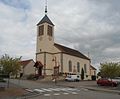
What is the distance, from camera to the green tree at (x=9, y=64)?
37091mm

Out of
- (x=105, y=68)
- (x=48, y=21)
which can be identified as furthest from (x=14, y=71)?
(x=48, y=21)

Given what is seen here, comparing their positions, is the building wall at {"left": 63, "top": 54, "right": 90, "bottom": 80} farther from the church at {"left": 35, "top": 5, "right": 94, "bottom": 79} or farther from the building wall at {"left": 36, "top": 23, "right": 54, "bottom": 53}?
the building wall at {"left": 36, "top": 23, "right": 54, "bottom": 53}

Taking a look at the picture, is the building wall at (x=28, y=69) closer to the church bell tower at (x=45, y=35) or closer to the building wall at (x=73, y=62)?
the building wall at (x=73, y=62)

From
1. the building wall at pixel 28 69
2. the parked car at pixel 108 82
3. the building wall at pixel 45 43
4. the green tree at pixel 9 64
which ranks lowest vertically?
the parked car at pixel 108 82

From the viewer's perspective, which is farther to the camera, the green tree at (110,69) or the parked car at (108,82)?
the green tree at (110,69)

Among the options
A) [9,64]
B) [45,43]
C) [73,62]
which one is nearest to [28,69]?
[73,62]

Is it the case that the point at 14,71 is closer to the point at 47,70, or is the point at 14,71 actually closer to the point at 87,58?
the point at 47,70

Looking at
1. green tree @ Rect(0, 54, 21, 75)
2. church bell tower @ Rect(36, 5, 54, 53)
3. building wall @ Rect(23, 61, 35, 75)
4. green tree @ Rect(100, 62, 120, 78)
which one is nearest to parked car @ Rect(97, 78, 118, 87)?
green tree @ Rect(100, 62, 120, 78)

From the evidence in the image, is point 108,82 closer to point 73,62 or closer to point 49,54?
point 49,54

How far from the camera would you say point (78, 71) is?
263 ft

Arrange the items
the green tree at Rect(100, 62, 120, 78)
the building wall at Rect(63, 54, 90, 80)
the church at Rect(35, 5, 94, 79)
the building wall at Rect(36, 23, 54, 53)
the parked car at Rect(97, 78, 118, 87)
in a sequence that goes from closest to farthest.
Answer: the parked car at Rect(97, 78, 118, 87) < the green tree at Rect(100, 62, 120, 78) < the church at Rect(35, 5, 94, 79) < the building wall at Rect(36, 23, 54, 53) < the building wall at Rect(63, 54, 90, 80)

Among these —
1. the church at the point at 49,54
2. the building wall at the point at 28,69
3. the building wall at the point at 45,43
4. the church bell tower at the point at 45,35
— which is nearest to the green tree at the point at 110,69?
the church at the point at 49,54

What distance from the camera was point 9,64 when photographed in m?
37.1

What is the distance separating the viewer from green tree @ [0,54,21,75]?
122ft
